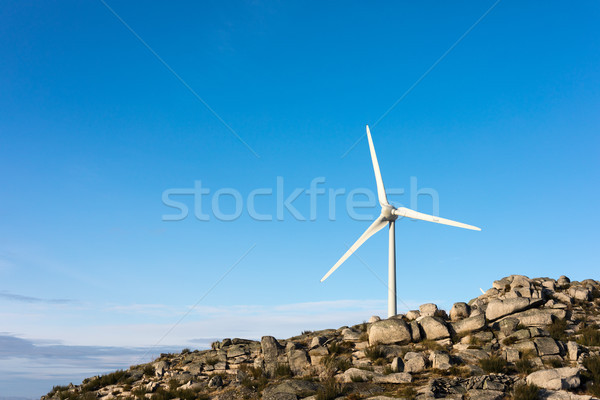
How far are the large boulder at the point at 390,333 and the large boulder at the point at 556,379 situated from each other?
34.3ft

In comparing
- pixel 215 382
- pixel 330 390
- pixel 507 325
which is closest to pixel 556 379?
pixel 507 325

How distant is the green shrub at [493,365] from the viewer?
29672 mm

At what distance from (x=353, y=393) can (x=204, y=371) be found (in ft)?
52.3

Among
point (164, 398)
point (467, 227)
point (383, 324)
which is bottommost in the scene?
point (164, 398)

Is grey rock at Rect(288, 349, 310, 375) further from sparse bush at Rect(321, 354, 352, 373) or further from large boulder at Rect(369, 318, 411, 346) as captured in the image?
large boulder at Rect(369, 318, 411, 346)

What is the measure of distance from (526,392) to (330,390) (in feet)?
35.6

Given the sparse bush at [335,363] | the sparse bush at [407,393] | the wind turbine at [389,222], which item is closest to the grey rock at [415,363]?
the sparse bush at [407,393]

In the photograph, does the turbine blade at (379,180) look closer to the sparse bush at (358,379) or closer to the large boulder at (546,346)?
the large boulder at (546,346)

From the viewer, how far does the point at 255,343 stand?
43.0m

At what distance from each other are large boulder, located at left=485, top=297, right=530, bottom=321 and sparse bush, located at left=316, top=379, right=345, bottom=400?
51.7ft

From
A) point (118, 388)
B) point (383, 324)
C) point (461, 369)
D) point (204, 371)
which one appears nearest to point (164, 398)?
point (204, 371)

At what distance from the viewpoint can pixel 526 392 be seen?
24.7 metres

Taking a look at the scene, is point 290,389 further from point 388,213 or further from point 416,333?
point 388,213

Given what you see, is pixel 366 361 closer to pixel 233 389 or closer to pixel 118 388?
pixel 233 389
